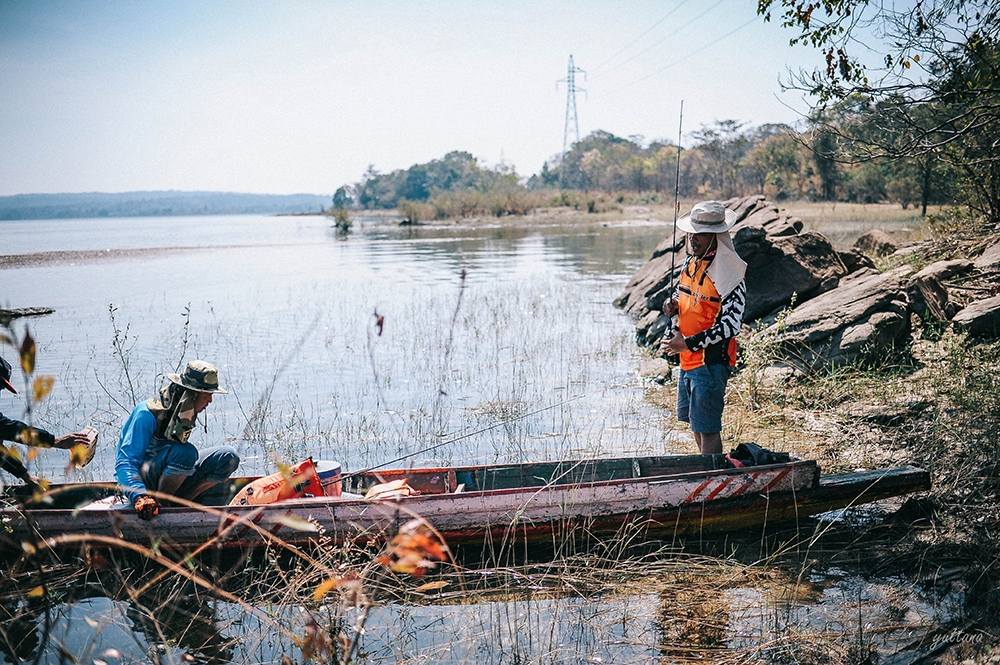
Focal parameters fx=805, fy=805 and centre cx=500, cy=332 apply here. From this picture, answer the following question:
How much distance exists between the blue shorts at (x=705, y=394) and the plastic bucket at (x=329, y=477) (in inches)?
113

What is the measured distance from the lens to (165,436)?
18.7ft

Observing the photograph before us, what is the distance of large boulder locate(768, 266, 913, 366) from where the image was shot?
9547mm

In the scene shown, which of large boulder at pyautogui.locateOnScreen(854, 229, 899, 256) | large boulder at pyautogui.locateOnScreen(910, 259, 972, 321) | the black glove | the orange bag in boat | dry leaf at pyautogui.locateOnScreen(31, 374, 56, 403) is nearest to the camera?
dry leaf at pyautogui.locateOnScreen(31, 374, 56, 403)

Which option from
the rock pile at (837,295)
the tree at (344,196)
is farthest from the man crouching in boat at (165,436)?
the tree at (344,196)

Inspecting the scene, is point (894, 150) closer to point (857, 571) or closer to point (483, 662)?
point (857, 571)

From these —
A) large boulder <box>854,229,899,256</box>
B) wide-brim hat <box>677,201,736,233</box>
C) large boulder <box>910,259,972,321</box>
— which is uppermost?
wide-brim hat <box>677,201,736,233</box>

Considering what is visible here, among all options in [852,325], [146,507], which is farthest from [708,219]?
[852,325]

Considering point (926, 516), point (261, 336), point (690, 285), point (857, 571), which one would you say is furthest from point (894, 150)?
point (261, 336)

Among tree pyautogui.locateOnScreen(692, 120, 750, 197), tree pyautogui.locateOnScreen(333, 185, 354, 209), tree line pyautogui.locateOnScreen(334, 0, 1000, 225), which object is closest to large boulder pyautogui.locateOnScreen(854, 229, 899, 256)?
tree line pyautogui.locateOnScreen(334, 0, 1000, 225)

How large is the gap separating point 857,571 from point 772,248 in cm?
780

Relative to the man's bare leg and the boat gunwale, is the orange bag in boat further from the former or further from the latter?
the man's bare leg

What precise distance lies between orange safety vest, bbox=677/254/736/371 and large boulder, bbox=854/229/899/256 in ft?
35.9

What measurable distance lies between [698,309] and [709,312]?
9 centimetres

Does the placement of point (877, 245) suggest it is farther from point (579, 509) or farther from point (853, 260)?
point (579, 509)
